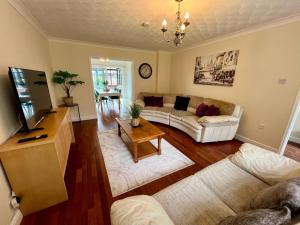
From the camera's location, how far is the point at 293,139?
3078 millimetres

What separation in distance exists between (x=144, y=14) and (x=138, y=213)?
103 inches

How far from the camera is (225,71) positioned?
322cm

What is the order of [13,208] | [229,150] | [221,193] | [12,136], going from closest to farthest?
[221,193] → [13,208] → [12,136] → [229,150]

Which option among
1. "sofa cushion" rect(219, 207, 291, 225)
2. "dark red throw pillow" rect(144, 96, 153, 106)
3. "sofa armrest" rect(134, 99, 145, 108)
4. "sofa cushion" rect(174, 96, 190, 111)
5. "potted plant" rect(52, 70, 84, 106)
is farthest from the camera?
"dark red throw pillow" rect(144, 96, 153, 106)

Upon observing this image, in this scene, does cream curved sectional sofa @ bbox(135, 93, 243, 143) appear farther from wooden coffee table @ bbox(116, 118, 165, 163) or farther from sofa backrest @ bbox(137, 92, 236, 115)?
wooden coffee table @ bbox(116, 118, 165, 163)

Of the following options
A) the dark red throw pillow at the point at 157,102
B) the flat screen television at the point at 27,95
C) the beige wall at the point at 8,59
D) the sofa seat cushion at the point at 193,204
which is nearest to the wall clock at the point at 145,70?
the dark red throw pillow at the point at 157,102

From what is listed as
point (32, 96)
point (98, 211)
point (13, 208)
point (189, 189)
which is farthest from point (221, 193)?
point (32, 96)

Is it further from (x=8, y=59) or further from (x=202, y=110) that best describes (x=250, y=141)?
(x=8, y=59)

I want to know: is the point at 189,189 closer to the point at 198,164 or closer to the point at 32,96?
the point at 198,164

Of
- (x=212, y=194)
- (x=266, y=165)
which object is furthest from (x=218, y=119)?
(x=212, y=194)

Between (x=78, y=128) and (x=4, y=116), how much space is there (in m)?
2.41

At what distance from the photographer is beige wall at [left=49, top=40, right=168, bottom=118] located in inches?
144

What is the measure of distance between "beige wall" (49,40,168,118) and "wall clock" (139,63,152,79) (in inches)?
5.4

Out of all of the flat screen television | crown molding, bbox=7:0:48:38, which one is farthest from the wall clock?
the flat screen television
